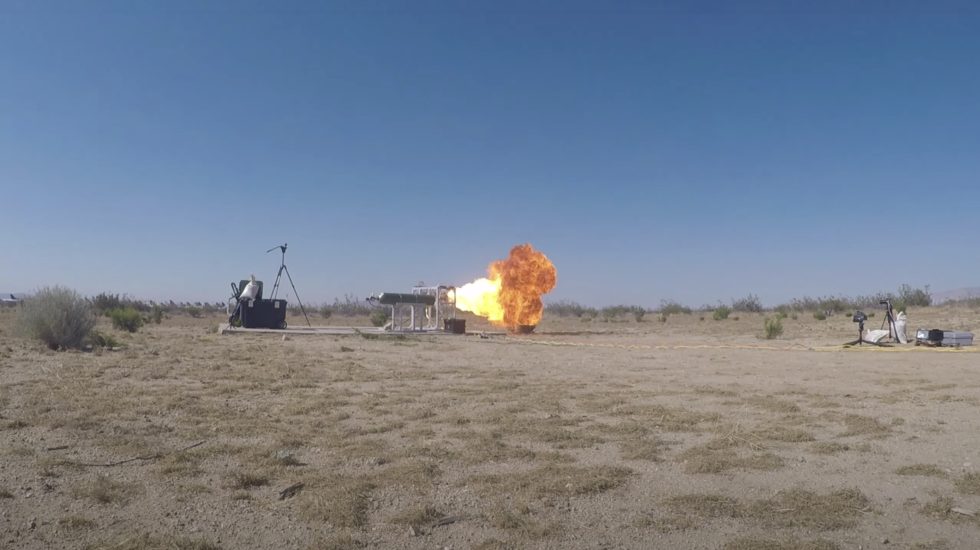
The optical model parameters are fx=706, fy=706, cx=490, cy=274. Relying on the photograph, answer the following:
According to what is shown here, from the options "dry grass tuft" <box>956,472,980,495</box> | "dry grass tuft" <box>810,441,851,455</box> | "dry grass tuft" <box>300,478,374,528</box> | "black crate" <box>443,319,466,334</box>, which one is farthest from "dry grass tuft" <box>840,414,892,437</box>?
"black crate" <box>443,319,466,334</box>

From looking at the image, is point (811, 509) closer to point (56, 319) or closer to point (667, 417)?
point (667, 417)

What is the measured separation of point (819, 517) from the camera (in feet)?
21.0

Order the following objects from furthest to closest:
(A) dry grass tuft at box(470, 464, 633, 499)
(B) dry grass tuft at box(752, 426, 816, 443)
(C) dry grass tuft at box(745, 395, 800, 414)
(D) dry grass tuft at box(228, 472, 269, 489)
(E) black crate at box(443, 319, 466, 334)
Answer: (E) black crate at box(443, 319, 466, 334) → (C) dry grass tuft at box(745, 395, 800, 414) → (B) dry grass tuft at box(752, 426, 816, 443) → (D) dry grass tuft at box(228, 472, 269, 489) → (A) dry grass tuft at box(470, 464, 633, 499)

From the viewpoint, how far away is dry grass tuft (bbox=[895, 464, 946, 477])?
311 inches

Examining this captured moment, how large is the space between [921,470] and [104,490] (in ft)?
28.7

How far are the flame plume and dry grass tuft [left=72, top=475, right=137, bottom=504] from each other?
1270 inches

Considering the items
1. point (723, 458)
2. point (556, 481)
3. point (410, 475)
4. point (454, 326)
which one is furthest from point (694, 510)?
point (454, 326)

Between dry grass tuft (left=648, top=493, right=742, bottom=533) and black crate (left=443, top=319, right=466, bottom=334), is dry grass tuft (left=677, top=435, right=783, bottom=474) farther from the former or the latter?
black crate (left=443, top=319, right=466, bottom=334)

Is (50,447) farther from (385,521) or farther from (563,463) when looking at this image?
(563,463)

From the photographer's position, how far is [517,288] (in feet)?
128

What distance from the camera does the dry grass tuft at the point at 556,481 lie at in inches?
282

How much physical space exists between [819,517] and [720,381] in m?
10.7

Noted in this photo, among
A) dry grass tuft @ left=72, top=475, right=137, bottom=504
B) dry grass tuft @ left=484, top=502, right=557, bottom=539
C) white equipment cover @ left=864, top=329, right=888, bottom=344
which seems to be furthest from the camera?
white equipment cover @ left=864, top=329, right=888, bottom=344

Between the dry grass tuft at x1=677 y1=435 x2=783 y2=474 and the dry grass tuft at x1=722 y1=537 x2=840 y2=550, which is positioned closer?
the dry grass tuft at x1=722 y1=537 x2=840 y2=550
